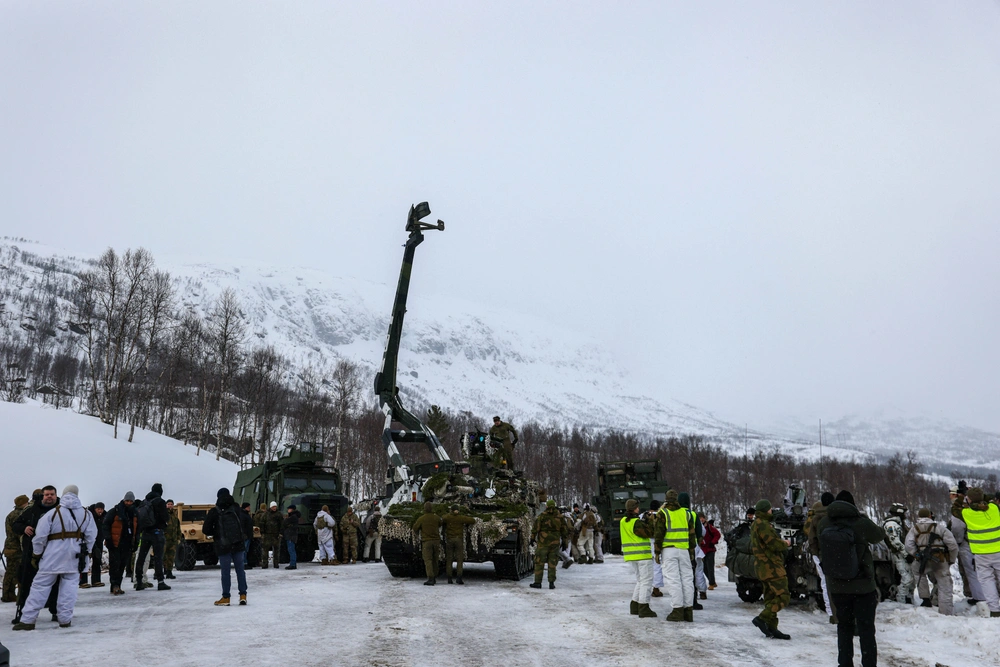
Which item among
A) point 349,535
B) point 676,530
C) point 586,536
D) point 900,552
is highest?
point 676,530

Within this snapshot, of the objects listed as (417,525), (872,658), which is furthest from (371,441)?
(872,658)

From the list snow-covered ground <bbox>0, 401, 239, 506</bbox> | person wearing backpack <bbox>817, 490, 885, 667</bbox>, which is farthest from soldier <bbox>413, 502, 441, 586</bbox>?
snow-covered ground <bbox>0, 401, 239, 506</bbox>

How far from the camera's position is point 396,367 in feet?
91.9

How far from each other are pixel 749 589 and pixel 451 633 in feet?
18.2

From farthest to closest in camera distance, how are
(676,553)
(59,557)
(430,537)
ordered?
1. (430,537)
2. (676,553)
3. (59,557)

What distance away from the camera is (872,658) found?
689cm

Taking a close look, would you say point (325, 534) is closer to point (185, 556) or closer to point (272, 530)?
point (272, 530)

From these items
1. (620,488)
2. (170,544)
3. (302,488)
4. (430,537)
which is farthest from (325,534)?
(620,488)

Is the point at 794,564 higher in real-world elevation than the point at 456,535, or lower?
higher

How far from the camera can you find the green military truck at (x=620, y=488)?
31.0 metres

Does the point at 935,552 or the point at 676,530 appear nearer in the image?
the point at 676,530

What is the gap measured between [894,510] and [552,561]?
598 cm

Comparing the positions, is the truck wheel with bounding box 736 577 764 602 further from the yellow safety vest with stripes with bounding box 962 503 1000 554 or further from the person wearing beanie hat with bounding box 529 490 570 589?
the person wearing beanie hat with bounding box 529 490 570 589

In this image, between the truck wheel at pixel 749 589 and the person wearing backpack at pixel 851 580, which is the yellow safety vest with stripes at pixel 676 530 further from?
the person wearing backpack at pixel 851 580
